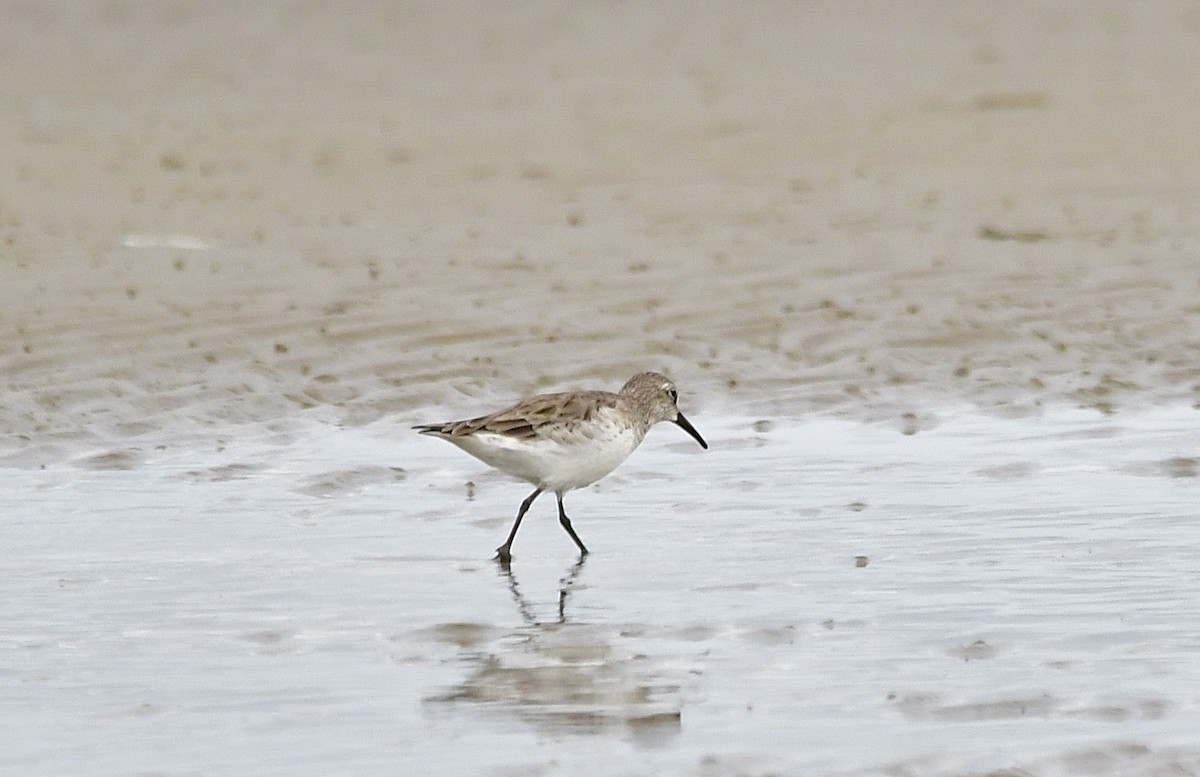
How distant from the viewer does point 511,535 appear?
9.06 meters

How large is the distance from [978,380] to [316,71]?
10544mm

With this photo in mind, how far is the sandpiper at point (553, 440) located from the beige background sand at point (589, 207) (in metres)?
2.55

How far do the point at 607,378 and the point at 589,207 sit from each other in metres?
3.79

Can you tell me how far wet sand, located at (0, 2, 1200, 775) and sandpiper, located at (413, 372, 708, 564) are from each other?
0.26m

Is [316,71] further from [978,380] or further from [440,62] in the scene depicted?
[978,380]

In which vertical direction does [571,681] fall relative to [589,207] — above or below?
above

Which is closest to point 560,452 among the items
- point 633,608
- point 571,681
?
point 633,608

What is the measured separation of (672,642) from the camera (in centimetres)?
759

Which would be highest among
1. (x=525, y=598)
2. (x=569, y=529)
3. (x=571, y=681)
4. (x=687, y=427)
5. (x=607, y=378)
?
(x=571, y=681)

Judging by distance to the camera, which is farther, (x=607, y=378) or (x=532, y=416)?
(x=607, y=378)

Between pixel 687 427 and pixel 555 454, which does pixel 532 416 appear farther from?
pixel 687 427

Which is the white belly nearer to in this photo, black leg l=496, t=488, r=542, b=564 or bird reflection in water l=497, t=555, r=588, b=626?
black leg l=496, t=488, r=542, b=564

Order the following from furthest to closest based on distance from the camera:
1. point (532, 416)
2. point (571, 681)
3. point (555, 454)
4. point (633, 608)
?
point (532, 416)
point (555, 454)
point (633, 608)
point (571, 681)

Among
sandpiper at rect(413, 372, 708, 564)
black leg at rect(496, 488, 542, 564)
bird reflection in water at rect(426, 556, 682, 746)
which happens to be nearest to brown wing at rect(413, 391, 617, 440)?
sandpiper at rect(413, 372, 708, 564)
